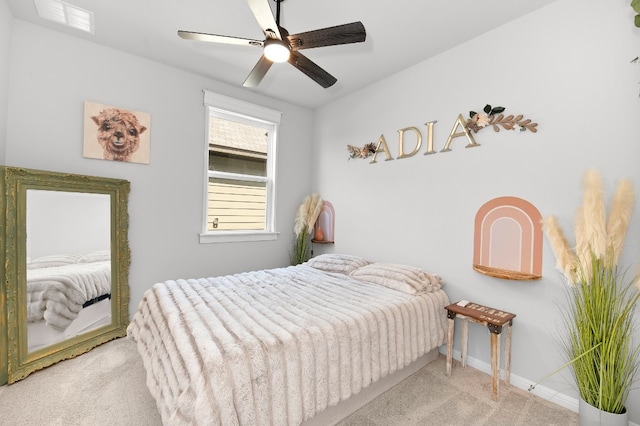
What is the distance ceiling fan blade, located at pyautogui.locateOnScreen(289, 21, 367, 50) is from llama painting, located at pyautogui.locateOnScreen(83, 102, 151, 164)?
1.96 metres

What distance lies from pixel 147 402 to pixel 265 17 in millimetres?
2537

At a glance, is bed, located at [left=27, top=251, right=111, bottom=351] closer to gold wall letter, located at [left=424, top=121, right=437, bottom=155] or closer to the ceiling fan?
the ceiling fan

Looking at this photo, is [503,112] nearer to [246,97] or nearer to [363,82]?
[363,82]

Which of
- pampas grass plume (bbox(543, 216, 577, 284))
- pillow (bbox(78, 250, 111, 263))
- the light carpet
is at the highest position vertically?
pampas grass plume (bbox(543, 216, 577, 284))

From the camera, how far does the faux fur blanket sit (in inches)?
85.8

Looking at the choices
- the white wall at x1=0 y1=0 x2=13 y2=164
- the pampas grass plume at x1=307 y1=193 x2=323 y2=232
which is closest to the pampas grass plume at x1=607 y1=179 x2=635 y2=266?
the pampas grass plume at x1=307 y1=193 x2=323 y2=232

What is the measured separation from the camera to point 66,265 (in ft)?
7.75

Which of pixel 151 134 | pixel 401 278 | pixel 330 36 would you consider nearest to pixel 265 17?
pixel 330 36

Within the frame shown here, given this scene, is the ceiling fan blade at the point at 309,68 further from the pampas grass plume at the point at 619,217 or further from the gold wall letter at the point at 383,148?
the pampas grass plume at the point at 619,217

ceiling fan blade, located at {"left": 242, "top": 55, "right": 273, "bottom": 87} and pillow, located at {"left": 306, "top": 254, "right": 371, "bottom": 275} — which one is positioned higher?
ceiling fan blade, located at {"left": 242, "top": 55, "right": 273, "bottom": 87}

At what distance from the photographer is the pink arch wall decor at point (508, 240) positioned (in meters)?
2.12

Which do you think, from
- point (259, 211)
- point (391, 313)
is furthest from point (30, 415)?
point (259, 211)

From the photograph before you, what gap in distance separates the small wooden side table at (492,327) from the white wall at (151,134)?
243 centimetres

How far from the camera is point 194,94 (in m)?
3.21
